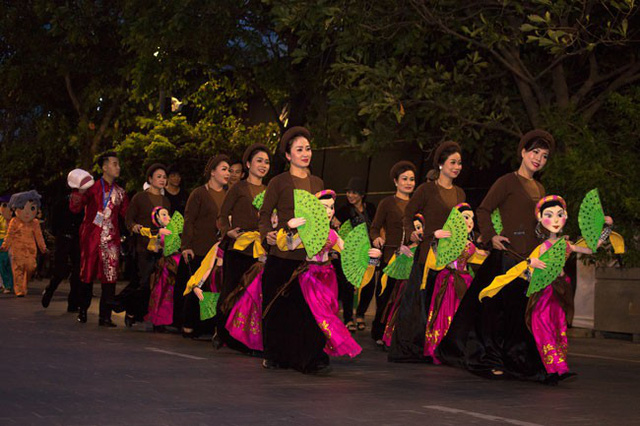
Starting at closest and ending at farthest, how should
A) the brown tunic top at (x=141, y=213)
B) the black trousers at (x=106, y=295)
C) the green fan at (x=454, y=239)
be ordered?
the green fan at (x=454, y=239) < the black trousers at (x=106, y=295) < the brown tunic top at (x=141, y=213)

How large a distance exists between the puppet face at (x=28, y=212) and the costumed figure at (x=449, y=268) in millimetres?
13914

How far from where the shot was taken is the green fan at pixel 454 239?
12078mm

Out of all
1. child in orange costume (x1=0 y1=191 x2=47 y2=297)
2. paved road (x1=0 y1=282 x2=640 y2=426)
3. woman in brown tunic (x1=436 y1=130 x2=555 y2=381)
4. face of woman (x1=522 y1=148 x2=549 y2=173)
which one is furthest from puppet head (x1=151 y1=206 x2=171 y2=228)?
child in orange costume (x1=0 y1=191 x2=47 y2=297)

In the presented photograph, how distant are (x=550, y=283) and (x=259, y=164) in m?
3.64

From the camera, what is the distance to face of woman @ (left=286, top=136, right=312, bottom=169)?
11.4 m

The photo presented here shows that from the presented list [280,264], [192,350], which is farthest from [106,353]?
[280,264]

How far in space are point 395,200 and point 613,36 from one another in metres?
5.04

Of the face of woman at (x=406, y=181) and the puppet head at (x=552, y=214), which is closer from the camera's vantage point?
the puppet head at (x=552, y=214)

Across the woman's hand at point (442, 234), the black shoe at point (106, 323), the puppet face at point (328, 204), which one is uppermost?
the puppet face at point (328, 204)

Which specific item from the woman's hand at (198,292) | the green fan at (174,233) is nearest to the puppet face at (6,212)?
the green fan at (174,233)

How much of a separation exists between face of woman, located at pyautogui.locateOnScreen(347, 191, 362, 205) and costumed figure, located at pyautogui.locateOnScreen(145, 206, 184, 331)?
2635 millimetres

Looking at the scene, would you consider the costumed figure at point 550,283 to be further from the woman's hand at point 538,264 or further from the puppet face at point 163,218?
the puppet face at point 163,218

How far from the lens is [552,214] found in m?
10.8

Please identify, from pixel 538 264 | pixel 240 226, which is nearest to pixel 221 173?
pixel 240 226
